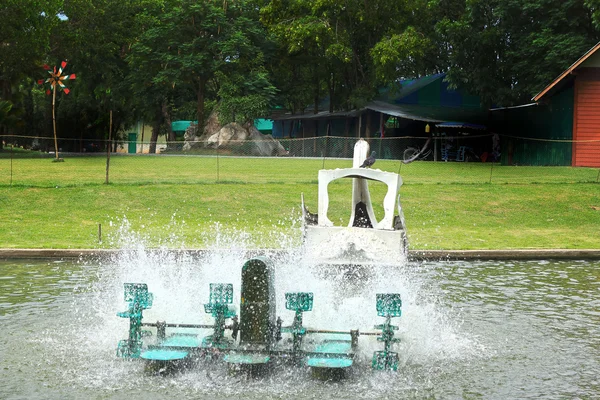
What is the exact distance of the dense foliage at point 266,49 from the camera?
47.8m

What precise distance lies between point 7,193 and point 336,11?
3380cm

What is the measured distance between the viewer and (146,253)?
58.7ft

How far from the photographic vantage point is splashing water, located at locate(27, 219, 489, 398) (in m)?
9.14

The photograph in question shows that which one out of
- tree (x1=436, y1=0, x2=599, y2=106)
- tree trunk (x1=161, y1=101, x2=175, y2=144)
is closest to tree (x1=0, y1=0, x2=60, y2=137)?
tree trunk (x1=161, y1=101, x2=175, y2=144)

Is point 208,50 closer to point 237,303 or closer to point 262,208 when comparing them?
point 262,208

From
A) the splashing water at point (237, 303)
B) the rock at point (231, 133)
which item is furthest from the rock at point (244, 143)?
the splashing water at point (237, 303)

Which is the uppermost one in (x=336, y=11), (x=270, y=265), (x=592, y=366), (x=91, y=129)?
(x=336, y=11)

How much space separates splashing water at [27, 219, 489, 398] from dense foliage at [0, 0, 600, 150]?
3039cm

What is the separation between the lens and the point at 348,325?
11.5 m

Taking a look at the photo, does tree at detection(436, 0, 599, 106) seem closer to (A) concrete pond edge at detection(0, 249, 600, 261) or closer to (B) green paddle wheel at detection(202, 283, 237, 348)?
(A) concrete pond edge at detection(0, 249, 600, 261)

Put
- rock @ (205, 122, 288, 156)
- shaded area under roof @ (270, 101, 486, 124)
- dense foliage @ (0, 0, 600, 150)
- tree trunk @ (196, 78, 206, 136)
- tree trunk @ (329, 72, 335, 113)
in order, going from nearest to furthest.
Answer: dense foliage @ (0, 0, 600, 150), shaded area under roof @ (270, 101, 486, 124), rock @ (205, 122, 288, 156), tree trunk @ (196, 78, 206, 136), tree trunk @ (329, 72, 335, 113)

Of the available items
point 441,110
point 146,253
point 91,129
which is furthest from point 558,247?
point 91,129

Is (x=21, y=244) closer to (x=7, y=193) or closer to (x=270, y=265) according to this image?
(x=7, y=193)

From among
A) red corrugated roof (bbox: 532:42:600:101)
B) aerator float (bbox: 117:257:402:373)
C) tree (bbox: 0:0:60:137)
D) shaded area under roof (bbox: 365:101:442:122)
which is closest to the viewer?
aerator float (bbox: 117:257:402:373)
